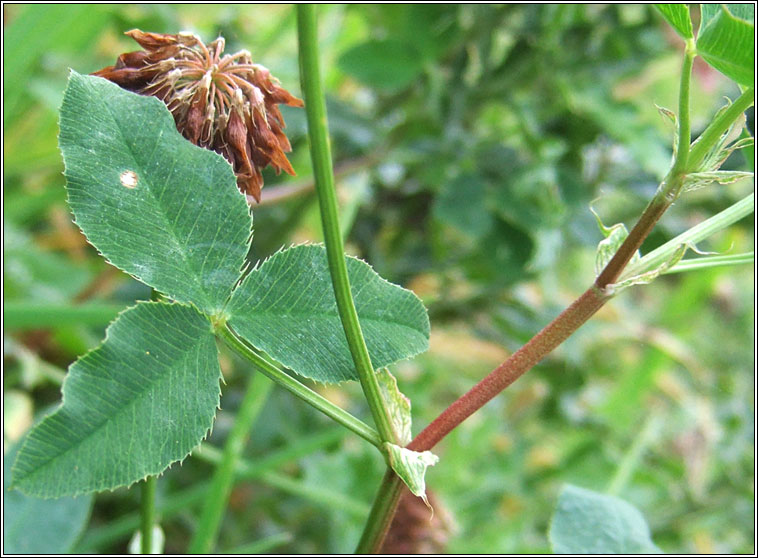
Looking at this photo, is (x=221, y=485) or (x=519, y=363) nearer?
(x=519, y=363)

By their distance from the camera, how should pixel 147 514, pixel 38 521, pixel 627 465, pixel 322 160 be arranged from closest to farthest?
pixel 322 160 → pixel 147 514 → pixel 38 521 → pixel 627 465

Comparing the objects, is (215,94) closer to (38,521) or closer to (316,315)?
(316,315)

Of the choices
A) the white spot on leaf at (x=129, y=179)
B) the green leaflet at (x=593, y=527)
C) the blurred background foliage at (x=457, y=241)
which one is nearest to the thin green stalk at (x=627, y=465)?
the blurred background foliage at (x=457, y=241)

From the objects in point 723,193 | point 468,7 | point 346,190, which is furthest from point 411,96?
point 723,193

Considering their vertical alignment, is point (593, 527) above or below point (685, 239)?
below

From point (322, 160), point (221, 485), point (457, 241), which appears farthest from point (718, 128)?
point (457, 241)

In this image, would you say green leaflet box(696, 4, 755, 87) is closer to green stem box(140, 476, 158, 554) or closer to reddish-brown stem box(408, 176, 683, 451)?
reddish-brown stem box(408, 176, 683, 451)

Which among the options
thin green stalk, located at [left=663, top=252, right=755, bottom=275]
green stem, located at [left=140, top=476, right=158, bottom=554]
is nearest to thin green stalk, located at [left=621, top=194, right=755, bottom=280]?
thin green stalk, located at [left=663, top=252, right=755, bottom=275]

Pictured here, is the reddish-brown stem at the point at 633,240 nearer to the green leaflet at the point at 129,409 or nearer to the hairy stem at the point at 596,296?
the hairy stem at the point at 596,296
